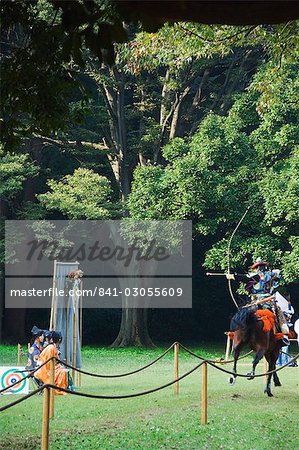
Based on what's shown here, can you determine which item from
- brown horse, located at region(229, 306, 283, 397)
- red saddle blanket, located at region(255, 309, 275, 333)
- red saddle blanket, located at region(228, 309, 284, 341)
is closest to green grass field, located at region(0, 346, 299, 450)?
brown horse, located at region(229, 306, 283, 397)

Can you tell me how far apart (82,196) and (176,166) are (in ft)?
8.52

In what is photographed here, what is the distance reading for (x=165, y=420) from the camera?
9781mm

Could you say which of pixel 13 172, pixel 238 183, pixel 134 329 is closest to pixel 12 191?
pixel 13 172

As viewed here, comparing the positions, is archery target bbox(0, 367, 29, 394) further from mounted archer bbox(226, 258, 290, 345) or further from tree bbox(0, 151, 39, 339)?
tree bbox(0, 151, 39, 339)

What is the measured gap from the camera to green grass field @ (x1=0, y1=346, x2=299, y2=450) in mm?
8641

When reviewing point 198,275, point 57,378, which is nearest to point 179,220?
point 198,275

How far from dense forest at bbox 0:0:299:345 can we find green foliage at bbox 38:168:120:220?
1.4 inches

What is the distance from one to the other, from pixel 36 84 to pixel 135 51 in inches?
402

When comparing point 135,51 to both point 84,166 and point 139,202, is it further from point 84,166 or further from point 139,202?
point 84,166

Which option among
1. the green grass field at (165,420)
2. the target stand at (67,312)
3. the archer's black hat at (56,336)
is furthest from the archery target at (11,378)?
the target stand at (67,312)

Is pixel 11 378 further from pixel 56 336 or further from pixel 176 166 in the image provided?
pixel 176 166

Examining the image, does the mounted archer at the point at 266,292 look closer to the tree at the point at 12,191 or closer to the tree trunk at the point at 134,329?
the tree at the point at 12,191

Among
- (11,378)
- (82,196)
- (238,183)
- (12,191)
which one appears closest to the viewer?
(11,378)

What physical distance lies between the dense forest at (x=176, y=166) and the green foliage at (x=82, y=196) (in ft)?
0.12
